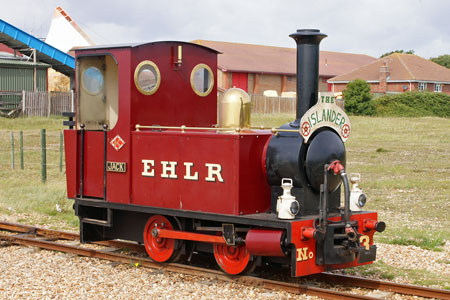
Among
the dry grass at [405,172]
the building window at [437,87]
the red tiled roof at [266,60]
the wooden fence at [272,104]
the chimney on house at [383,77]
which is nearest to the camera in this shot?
the dry grass at [405,172]

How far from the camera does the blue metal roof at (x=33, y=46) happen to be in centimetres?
3109

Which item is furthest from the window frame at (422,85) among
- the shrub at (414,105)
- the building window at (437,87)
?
the shrub at (414,105)

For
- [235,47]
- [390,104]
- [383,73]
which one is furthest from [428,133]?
[235,47]

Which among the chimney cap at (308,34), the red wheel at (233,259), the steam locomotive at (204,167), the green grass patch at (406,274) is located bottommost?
the green grass patch at (406,274)

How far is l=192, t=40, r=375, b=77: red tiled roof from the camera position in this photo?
56.6 m

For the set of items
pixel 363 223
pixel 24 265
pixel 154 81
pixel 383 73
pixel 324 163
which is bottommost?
pixel 24 265

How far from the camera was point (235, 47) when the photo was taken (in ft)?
202

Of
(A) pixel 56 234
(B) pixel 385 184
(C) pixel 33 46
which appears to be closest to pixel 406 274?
(A) pixel 56 234

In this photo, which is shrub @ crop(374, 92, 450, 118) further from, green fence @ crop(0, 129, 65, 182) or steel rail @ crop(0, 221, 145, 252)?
steel rail @ crop(0, 221, 145, 252)

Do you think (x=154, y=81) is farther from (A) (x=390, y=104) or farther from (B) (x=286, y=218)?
(A) (x=390, y=104)

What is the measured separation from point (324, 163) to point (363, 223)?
0.98m

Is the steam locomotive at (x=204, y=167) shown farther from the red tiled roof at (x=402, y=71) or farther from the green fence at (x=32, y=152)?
the red tiled roof at (x=402, y=71)

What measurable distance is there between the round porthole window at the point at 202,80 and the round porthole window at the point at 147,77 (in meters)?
0.61

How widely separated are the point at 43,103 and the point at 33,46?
4.92 meters
